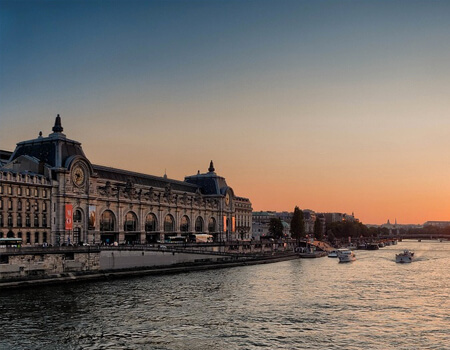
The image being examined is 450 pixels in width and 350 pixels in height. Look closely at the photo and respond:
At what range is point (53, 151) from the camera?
107750 mm

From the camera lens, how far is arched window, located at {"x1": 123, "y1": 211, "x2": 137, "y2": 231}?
421 ft

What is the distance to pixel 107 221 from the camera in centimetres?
12106

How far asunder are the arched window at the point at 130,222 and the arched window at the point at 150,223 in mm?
5283

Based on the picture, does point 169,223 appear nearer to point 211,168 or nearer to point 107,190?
point 107,190

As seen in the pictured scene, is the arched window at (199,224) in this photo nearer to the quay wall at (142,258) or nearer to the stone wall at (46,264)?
the quay wall at (142,258)

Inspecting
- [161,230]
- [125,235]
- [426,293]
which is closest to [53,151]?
[125,235]

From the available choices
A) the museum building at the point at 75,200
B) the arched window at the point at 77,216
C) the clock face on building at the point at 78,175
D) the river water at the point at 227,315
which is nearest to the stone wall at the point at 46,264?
the river water at the point at 227,315

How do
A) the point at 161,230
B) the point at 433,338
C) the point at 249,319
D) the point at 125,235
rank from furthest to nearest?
the point at 161,230
the point at 125,235
the point at 249,319
the point at 433,338

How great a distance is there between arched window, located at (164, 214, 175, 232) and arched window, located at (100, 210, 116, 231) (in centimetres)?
2460

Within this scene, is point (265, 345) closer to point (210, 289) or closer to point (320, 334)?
point (320, 334)

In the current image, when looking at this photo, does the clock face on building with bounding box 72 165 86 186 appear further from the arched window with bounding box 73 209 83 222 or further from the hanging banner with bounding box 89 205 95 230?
the hanging banner with bounding box 89 205 95 230

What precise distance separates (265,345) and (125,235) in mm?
89083

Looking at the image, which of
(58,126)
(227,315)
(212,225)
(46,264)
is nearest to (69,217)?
(58,126)

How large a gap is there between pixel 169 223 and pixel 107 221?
30101mm
